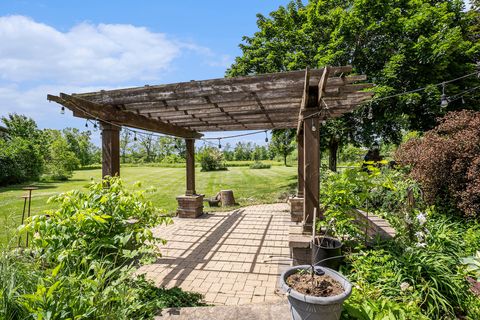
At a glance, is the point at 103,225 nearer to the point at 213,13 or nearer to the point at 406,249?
the point at 406,249

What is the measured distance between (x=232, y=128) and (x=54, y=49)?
14.2 ft

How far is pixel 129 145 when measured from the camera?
43188mm

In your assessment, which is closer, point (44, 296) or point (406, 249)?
point (44, 296)

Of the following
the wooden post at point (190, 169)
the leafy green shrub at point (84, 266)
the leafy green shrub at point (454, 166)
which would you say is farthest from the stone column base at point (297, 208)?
the leafy green shrub at point (84, 266)

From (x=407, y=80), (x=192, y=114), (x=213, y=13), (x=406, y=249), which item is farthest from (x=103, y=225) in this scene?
(x=407, y=80)

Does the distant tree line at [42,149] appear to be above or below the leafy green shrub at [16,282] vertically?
above

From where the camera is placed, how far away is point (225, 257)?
4.22 metres

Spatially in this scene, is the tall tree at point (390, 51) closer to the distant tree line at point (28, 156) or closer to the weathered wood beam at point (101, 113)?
the weathered wood beam at point (101, 113)

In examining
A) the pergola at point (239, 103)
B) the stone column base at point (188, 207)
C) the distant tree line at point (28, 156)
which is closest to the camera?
the pergola at point (239, 103)

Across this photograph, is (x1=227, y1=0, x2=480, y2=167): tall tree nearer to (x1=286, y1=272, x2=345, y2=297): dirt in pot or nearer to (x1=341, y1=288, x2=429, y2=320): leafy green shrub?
(x1=341, y1=288, x2=429, y2=320): leafy green shrub

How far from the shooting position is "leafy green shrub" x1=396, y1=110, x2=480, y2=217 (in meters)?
3.97

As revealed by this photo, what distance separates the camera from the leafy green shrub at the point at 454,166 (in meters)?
3.97

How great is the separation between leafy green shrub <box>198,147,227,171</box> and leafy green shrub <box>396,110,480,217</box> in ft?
62.3

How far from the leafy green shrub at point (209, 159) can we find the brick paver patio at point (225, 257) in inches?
634
